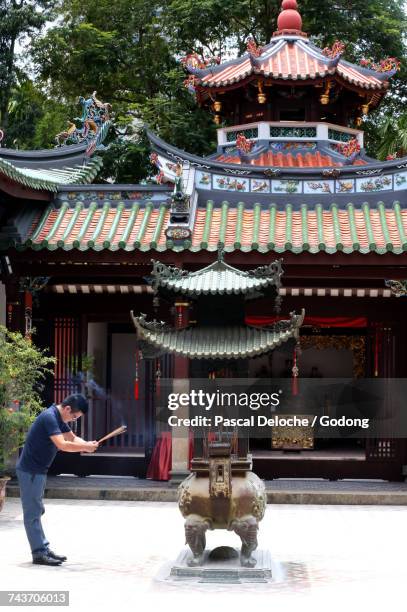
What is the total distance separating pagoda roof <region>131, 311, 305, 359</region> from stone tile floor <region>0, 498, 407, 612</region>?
2.03 metres

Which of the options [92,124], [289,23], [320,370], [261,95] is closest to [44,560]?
[92,124]

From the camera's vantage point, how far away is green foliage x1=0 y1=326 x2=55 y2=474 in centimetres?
1374

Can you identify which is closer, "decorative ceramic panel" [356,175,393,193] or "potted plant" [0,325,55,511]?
"potted plant" [0,325,55,511]

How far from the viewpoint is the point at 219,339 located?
38.8 ft

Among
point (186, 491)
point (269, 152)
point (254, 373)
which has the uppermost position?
point (269, 152)

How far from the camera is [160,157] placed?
17859 millimetres

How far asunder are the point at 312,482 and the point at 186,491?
668 centimetres

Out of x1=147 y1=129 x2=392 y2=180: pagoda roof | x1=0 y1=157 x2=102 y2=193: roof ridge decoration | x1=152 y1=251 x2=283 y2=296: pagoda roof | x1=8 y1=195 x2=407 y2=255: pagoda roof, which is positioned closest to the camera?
x1=152 y1=251 x2=283 y2=296: pagoda roof

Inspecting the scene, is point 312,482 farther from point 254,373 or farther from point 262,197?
point 254,373

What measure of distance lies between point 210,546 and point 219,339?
7.08 feet

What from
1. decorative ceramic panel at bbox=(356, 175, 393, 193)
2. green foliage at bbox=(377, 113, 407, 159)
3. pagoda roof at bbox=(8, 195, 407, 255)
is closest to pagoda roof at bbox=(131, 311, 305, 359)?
pagoda roof at bbox=(8, 195, 407, 255)

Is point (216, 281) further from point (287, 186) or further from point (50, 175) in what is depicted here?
point (50, 175)

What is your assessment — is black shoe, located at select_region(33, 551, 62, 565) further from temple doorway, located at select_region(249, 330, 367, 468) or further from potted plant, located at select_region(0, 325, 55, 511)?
temple doorway, located at select_region(249, 330, 367, 468)

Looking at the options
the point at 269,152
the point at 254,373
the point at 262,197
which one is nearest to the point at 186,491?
the point at 262,197
